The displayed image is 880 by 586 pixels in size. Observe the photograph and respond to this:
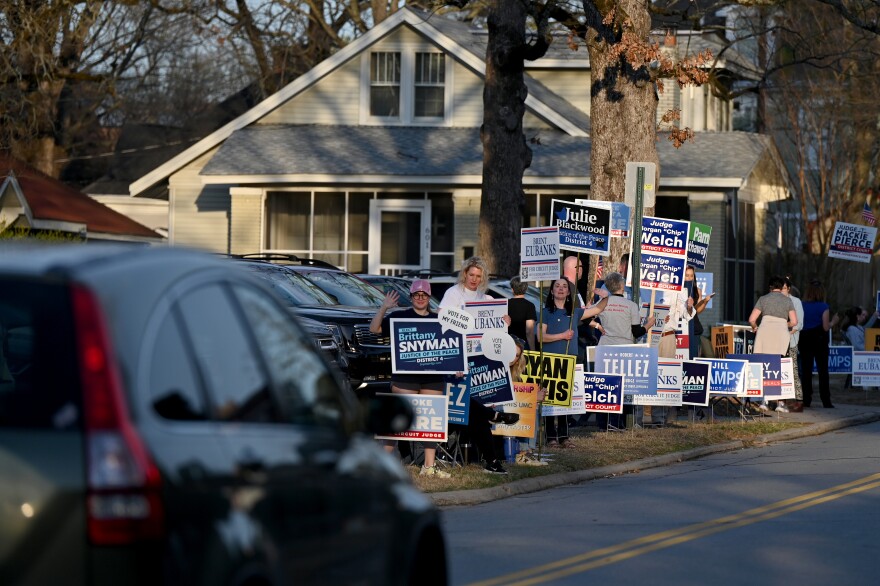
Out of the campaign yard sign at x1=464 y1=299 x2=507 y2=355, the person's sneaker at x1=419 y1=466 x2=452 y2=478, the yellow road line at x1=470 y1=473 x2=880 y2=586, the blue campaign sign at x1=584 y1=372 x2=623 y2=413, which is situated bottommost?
the yellow road line at x1=470 y1=473 x2=880 y2=586

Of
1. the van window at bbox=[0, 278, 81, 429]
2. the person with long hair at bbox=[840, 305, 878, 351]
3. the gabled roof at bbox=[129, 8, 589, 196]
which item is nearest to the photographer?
the van window at bbox=[0, 278, 81, 429]

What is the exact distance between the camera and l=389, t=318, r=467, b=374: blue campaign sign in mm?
13211

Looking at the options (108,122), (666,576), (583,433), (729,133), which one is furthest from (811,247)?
(108,122)

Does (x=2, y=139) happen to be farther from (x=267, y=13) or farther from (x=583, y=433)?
(x=583, y=433)

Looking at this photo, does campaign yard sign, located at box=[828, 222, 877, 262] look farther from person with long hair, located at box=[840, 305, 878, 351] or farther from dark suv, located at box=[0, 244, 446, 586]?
dark suv, located at box=[0, 244, 446, 586]

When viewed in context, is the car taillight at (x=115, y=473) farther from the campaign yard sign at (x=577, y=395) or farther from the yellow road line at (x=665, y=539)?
the campaign yard sign at (x=577, y=395)

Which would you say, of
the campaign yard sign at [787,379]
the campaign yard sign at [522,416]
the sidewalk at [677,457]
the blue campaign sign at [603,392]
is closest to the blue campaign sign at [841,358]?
the sidewalk at [677,457]

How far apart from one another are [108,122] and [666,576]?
6441 cm

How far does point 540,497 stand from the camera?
12.9 metres

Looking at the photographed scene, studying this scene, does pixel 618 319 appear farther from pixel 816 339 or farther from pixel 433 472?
pixel 816 339

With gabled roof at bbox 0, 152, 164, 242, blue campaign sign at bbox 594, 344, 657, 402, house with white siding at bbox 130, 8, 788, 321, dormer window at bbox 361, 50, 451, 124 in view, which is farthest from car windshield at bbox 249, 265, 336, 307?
dormer window at bbox 361, 50, 451, 124

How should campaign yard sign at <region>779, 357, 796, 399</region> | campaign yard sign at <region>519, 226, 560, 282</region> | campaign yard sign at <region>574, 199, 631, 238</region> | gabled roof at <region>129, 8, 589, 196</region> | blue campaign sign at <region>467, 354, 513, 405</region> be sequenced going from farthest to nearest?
1. gabled roof at <region>129, 8, 589, 196</region>
2. campaign yard sign at <region>779, 357, 796, 399</region>
3. campaign yard sign at <region>574, 199, 631, 238</region>
4. campaign yard sign at <region>519, 226, 560, 282</region>
5. blue campaign sign at <region>467, 354, 513, 405</region>

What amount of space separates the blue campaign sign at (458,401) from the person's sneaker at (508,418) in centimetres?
69

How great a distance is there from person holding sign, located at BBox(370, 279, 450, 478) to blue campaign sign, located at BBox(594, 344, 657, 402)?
408cm
